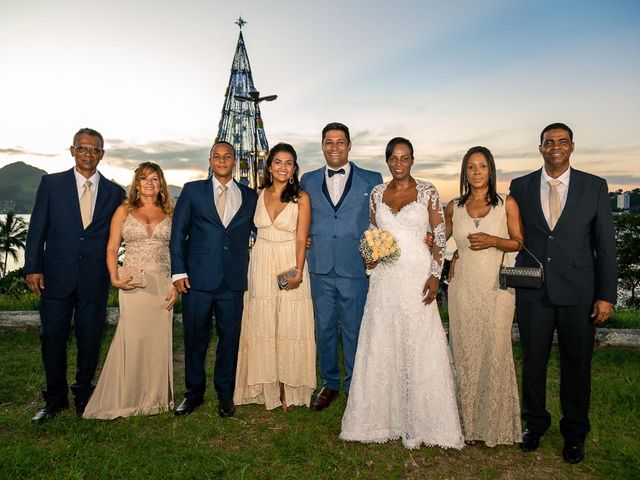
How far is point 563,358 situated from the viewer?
4520 mm

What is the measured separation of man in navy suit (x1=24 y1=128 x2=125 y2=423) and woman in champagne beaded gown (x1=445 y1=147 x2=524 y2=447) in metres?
3.79

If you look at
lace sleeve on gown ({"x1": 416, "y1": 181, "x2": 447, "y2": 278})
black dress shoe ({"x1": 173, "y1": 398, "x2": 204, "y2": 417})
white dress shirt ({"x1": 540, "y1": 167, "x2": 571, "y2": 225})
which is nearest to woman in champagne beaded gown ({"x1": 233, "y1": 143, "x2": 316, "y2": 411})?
black dress shoe ({"x1": 173, "y1": 398, "x2": 204, "y2": 417})

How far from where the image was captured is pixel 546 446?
4.64m

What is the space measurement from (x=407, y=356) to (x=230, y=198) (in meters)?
2.51

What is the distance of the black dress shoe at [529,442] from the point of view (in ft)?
14.9

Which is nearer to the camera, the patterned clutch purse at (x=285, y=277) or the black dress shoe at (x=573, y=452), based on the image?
the black dress shoe at (x=573, y=452)

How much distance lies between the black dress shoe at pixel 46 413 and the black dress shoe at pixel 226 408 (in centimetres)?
176

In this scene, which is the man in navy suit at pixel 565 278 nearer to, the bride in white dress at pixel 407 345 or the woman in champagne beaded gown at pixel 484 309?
the woman in champagne beaded gown at pixel 484 309

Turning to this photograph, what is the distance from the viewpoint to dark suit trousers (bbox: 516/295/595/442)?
438cm

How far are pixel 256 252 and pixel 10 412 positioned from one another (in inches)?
130

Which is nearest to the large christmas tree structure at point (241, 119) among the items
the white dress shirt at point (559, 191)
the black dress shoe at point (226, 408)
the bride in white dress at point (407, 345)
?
the black dress shoe at point (226, 408)

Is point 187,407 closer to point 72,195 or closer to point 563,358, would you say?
point 72,195

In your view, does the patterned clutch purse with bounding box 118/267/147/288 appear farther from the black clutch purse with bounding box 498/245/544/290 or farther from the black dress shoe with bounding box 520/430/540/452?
the black dress shoe with bounding box 520/430/540/452

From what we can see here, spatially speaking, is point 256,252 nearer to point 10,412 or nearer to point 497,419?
point 497,419
